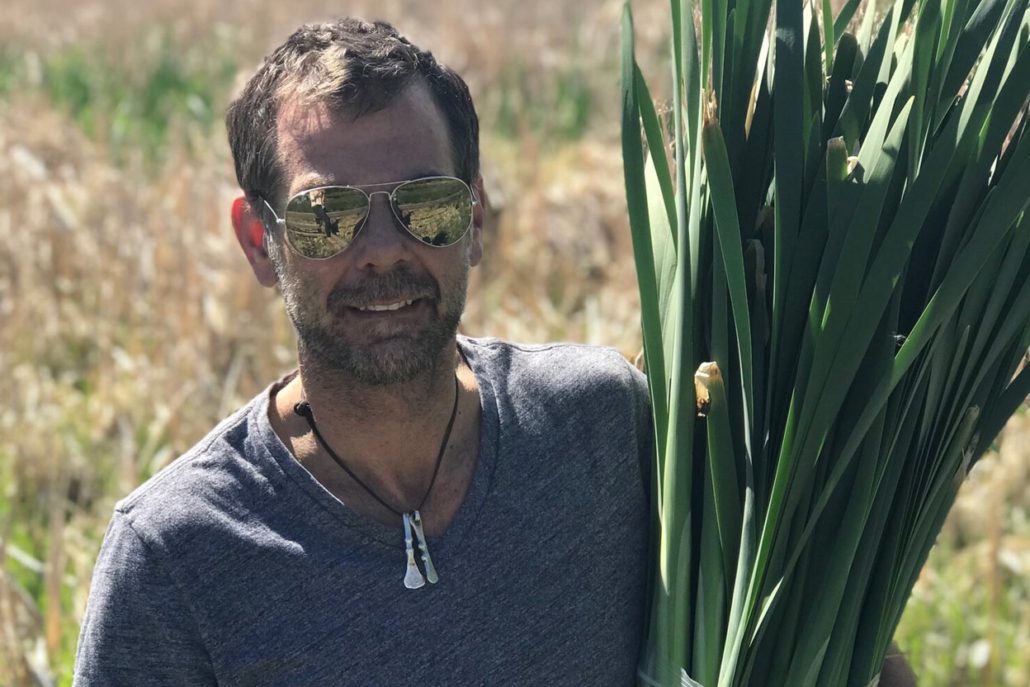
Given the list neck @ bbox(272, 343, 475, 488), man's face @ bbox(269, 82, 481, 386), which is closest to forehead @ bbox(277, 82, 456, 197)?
man's face @ bbox(269, 82, 481, 386)

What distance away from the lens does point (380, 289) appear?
5.14 ft

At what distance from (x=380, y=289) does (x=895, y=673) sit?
90 cm

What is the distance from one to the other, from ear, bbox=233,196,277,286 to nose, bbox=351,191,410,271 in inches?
8.3

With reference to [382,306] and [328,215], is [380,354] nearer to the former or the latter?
[382,306]

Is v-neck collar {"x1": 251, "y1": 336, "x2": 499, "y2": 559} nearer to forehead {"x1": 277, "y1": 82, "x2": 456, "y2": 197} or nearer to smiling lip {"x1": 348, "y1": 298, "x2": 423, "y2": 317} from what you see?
smiling lip {"x1": 348, "y1": 298, "x2": 423, "y2": 317}

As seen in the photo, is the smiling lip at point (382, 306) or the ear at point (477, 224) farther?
the ear at point (477, 224)

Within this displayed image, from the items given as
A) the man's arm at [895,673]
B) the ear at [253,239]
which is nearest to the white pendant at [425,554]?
the ear at [253,239]

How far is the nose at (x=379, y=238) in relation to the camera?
155 centimetres

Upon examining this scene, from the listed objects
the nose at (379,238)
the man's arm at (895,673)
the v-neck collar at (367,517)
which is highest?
the nose at (379,238)

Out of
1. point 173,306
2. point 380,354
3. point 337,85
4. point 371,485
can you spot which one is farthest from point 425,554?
point 173,306

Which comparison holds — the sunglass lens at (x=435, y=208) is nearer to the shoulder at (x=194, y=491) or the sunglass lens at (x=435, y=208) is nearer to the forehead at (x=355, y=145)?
the forehead at (x=355, y=145)

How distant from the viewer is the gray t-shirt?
59.1 inches

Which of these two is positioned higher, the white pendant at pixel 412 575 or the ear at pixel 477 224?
the ear at pixel 477 224

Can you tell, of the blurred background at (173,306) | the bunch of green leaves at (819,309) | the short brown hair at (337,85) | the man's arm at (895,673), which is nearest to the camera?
the bunch of green leaves at (819,309)
